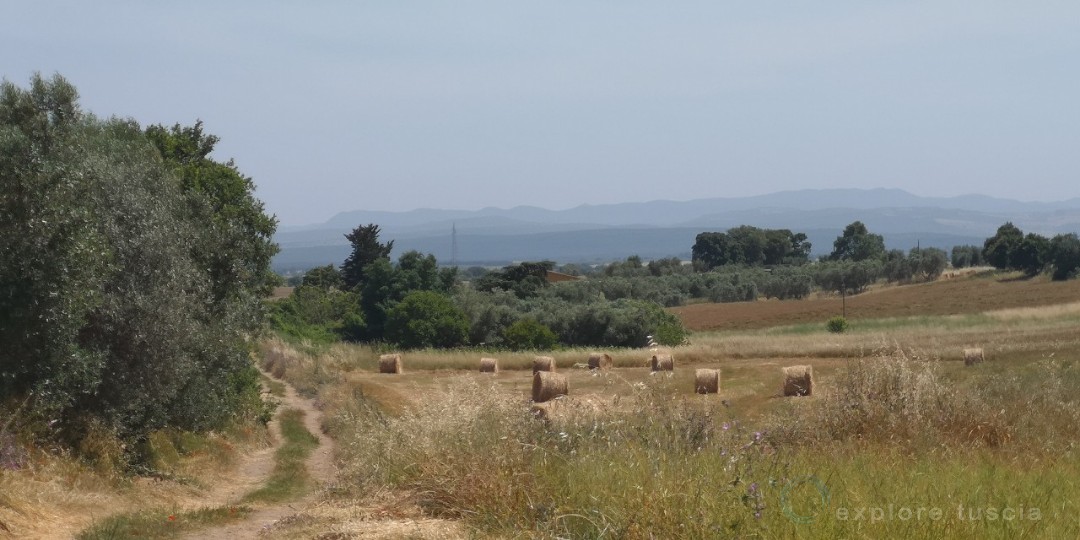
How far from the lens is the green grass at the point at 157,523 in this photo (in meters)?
11.3

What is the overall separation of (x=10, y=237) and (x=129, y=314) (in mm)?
3003

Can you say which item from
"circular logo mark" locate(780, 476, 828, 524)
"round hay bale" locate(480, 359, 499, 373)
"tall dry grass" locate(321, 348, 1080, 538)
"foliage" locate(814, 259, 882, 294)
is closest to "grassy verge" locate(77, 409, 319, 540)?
"tall dry grass" locate(321, 348, 1080, 538)

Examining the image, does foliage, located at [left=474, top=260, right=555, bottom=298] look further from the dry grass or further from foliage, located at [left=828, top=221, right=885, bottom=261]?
the dry grass

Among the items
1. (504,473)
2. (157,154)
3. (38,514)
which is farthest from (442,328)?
(504,473)

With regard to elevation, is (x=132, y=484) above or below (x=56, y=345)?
below

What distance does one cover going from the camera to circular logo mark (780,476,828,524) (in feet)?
21.1

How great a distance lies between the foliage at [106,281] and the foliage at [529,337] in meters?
35.2

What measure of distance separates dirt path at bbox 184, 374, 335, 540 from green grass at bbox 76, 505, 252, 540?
236 mm

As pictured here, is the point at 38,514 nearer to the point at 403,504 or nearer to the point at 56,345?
the point at 56,345

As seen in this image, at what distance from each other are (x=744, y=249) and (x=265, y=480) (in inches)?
5241

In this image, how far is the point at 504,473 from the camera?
8.27m

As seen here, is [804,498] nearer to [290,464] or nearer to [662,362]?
[290,464]

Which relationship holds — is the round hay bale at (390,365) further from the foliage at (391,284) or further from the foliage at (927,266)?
the foliage at (927,266)

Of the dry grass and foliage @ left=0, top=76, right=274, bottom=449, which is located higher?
foliage @ left=0, top=76, right=274, bottom=449
